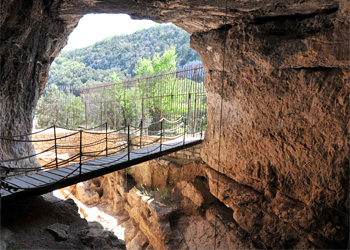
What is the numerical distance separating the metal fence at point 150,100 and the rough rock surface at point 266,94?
5.97 feet

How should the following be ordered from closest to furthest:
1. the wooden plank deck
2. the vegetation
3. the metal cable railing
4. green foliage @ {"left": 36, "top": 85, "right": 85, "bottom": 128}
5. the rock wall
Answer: the wooden plank deck → the rock wall → the metal cable railing → the vegetation → green foliage @ {"left": 36, "top": 85, "right": 85, "bottom": 128}

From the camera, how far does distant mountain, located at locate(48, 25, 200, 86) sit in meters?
30.7

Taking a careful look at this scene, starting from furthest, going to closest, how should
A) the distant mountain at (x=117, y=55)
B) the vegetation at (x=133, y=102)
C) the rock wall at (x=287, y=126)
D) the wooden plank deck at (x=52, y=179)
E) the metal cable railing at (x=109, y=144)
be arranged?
1. the distant mountain at (x=117, y=55)
2. the vegetation at (x=133, y=102)
3. the metal cable railing at (x=109, y=144)
4. the rock wall at (x=287, y=126)
5. the wooden plank deck at (x=52, y=179)

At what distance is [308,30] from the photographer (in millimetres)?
3912

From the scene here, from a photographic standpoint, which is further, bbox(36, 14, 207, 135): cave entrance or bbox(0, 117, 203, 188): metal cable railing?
bbox(36, 14, 207, 135): cave entrance

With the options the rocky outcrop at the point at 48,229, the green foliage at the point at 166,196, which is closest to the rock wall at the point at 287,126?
the green foliage at the point at 166,196

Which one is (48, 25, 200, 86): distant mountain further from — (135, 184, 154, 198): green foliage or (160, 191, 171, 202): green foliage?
(160, 191, 171, 202): green foliage

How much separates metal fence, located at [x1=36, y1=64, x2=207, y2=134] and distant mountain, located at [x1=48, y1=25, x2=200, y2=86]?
48.0 ft

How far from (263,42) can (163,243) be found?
5.77 meters

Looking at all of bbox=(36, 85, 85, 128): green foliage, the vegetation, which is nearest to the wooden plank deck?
the vegetation

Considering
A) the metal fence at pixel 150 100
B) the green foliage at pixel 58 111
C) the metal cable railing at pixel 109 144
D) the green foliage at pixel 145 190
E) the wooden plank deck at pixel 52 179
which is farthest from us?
the green foliage at pixel 58 111

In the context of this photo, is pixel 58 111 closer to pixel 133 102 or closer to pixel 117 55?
pixel 133 102

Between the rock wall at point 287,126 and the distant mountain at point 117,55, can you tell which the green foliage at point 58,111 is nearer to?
the rock wall at point 287,126

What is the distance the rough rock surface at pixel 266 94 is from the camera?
12.0 feet
